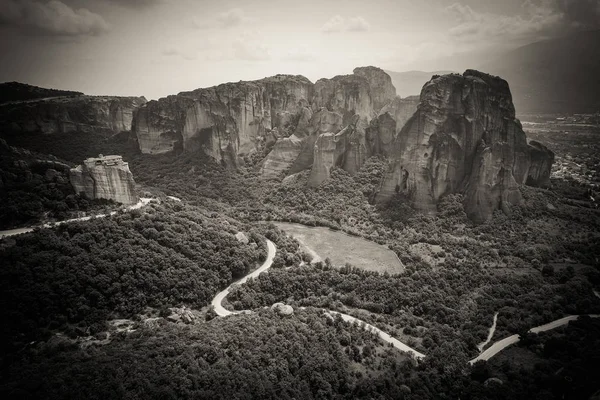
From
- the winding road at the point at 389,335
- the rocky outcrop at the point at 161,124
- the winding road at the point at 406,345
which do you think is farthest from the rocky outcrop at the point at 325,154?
the winding road at the point at 406,345

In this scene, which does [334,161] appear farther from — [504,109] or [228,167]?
[504,109]

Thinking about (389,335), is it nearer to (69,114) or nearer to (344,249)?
(344,249)

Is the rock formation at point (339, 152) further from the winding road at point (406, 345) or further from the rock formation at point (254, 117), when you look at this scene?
the winding road at point (406, 345)

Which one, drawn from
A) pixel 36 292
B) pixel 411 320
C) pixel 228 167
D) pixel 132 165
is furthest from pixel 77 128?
pixel 411 320

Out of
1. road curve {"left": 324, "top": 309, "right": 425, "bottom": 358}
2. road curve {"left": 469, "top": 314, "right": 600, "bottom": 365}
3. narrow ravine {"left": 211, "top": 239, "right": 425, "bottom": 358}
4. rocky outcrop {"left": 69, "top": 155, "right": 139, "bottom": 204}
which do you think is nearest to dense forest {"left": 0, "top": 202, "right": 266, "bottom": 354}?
narrow ravine {"left": 211, "top": 239, "right": 425, "bottom": 358}

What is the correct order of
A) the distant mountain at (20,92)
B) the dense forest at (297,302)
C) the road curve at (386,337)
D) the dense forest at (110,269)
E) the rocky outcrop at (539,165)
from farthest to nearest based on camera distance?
the distant mountain at (20,92) < the rocky outcrop at (539,165) < the road curve at (386,337) < the dense forest at (110,269) < the dense forest at (297,302)
